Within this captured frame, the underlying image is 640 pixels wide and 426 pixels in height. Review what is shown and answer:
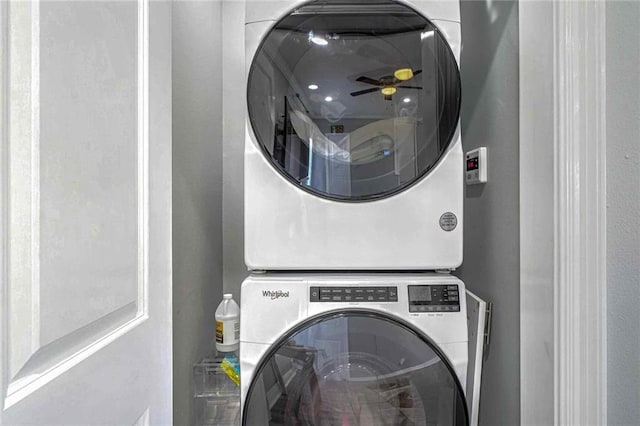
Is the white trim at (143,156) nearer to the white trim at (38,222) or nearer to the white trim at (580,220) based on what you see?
the white trim at (38,222)

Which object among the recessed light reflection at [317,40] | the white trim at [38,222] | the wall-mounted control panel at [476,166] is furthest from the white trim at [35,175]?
the wall-mounted control panel at [476,166]

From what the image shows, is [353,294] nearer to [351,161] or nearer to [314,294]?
[314,294]

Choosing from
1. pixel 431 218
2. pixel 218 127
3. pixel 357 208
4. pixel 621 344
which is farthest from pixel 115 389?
pixel 218 127

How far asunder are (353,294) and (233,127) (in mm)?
1033

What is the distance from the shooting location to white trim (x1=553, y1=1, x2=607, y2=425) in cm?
74

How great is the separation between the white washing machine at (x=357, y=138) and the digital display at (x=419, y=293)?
7cm

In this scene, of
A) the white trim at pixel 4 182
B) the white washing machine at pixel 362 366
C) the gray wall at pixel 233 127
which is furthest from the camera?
the gray wall at pixel 233 127

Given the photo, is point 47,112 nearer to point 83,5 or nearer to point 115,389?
point 83,5

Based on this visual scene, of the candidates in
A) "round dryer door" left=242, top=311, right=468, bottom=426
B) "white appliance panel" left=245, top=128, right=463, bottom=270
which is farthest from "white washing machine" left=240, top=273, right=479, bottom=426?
"white appliance panel" left=245, top=128, right=463, bottom=270

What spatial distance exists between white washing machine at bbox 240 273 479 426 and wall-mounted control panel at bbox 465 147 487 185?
434 millimetres

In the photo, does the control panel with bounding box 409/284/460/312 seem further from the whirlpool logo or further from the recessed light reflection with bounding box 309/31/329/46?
the recessed light reflection with bounding box 309/31/329/46

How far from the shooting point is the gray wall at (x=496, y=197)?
0.99 metres

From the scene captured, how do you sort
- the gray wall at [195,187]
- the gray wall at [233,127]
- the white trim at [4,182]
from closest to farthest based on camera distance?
the white trim at [4,182]
the gray wall at [195,187]
the gray wall at [233,127]

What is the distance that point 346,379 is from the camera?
0.94 meters
